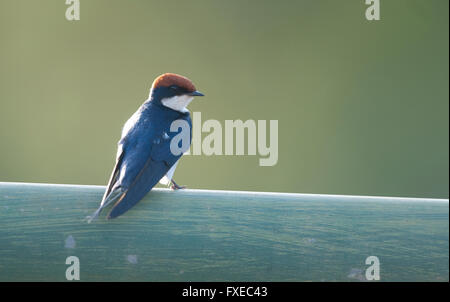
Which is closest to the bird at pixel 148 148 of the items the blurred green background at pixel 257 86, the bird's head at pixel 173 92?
the bird's head at pixel 173 92

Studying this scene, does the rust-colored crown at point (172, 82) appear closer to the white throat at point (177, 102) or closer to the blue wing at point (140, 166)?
the white throat at point (177, 102)

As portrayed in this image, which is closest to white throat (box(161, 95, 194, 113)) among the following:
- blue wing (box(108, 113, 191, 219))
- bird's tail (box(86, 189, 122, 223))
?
blue wing (box(108, 113, 191, 219))

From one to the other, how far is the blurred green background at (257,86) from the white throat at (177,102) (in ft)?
3.46

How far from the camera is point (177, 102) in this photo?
2301 mm

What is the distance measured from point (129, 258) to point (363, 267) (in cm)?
60

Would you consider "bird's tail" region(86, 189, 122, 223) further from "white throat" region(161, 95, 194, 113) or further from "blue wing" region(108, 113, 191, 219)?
"white throat" region(161, 95, 194, 113)

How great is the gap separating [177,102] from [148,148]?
0.41 meters

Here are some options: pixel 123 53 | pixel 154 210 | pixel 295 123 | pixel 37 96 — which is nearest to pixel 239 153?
pixel 295 123

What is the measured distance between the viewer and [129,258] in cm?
154

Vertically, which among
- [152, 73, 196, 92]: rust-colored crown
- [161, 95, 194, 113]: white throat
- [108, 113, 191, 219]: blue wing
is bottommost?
[108, 113, 191, 219]: blue wing

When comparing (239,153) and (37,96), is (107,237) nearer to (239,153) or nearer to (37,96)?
(239,153)

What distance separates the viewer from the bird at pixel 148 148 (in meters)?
1.61

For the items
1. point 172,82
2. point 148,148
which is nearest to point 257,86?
point 172,82

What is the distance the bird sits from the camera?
1612 millimetres
